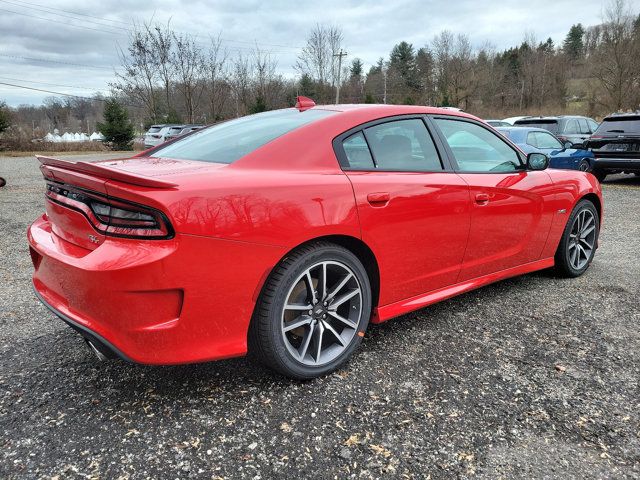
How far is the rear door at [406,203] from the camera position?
255 cm

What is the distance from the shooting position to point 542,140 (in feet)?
34.3

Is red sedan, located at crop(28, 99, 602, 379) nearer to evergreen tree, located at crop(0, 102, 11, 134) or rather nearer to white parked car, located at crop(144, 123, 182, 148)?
white parked car, located at crop(144, 123, 182, 148)

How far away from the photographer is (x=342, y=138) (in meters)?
2.59

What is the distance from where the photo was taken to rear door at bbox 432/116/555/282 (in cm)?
313

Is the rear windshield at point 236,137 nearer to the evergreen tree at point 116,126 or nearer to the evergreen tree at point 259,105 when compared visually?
the evergreen tree at point 116,126

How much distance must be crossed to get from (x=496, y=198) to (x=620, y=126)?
940cm

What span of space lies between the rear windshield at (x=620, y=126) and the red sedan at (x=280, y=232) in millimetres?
8780

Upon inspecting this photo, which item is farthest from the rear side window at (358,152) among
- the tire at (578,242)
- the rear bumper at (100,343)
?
the tire at (578,242)

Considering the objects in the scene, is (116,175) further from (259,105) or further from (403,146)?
(259,105)

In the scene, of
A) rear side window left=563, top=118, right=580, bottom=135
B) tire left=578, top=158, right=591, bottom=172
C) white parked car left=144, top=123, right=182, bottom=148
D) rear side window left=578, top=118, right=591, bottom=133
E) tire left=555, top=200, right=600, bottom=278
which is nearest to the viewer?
tire left=555, top=200, right=600, bottom=278

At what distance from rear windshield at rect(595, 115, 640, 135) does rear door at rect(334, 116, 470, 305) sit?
9492 millimetres

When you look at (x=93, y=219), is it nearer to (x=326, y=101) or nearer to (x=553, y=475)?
(x=553, y=475)

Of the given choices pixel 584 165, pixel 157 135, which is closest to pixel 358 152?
pixel 584 165

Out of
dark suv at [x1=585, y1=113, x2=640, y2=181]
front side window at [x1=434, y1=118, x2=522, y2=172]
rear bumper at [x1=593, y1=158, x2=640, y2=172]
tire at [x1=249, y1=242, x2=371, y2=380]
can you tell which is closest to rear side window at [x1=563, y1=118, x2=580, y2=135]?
dark suv at [x1=585, y1=113, x2=640, y2=181]
